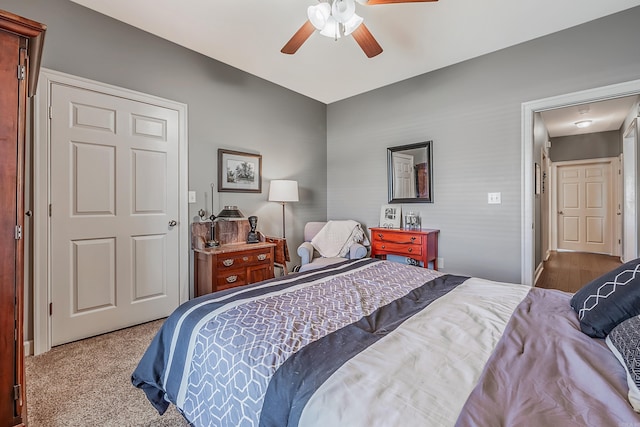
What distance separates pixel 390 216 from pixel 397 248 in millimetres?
519

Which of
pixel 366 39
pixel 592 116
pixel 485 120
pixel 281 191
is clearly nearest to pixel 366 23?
pixel 366 39

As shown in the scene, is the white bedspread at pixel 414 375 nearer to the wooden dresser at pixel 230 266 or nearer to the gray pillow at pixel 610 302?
the gray pillow at pixel 610 302

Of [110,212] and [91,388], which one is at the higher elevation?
[110,212]

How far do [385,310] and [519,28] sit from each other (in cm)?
A: 288

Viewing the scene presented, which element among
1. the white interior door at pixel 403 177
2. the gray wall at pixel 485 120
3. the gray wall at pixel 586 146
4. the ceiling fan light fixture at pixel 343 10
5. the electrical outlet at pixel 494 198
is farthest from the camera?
the gray wall at pixel 586 146

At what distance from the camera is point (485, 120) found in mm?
3119

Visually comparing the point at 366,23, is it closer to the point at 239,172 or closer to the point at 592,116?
the point at 239,172

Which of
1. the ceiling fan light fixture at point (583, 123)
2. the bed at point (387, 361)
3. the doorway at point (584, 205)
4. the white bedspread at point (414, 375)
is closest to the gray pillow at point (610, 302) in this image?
the bed at point (387, 361)

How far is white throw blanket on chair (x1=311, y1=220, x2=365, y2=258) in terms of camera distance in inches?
142

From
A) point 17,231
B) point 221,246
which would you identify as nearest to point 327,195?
point 221,246

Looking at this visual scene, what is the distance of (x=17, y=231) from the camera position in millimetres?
1172

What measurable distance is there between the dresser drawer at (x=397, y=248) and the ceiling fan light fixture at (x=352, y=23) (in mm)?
2208

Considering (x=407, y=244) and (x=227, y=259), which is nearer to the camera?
(x=227, y=259)

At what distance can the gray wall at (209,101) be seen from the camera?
2301 millimetres
